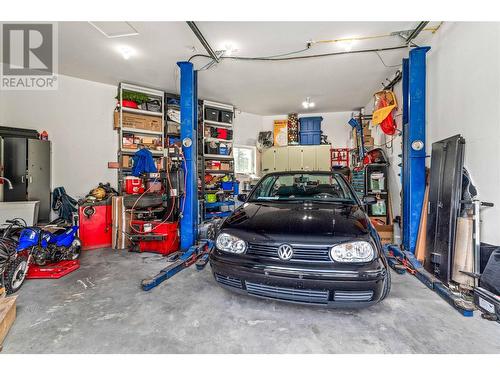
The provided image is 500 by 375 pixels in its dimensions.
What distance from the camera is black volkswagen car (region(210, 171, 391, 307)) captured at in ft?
5.20

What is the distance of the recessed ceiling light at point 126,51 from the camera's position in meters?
3.44

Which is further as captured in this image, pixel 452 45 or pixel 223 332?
pixel 452 45

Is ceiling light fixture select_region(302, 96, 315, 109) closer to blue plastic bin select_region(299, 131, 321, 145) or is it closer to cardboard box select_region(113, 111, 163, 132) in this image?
blue plastic bin select_region(299, 131, 321, 145)

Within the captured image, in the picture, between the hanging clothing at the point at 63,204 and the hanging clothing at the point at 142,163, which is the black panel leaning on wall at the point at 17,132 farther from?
the hanging clothing at the point at 142,163

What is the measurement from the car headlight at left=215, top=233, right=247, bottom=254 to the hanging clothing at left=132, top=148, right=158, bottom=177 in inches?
104

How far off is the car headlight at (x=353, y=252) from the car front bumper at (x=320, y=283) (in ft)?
0.17

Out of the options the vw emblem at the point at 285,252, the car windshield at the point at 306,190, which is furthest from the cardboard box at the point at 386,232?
the vw emblem at the point at 285,252

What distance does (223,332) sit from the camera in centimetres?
161

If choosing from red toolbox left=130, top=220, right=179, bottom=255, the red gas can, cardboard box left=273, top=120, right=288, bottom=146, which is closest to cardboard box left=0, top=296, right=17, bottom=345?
red toolbox left=130, top=220, right=179, bottom=255

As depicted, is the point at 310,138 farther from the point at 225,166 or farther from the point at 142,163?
the point at 142,163
